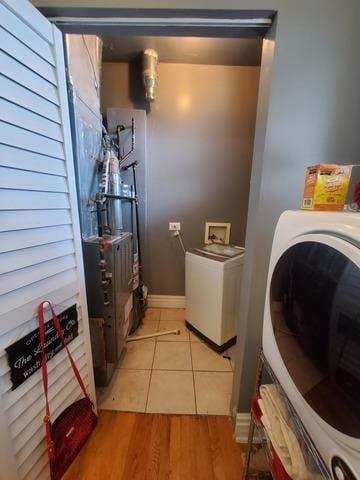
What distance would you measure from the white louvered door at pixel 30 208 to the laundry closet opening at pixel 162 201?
13.2 inches

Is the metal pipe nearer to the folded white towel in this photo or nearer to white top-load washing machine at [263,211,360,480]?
the folded white towel

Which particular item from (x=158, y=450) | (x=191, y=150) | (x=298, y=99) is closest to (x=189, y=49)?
(x=191, y=150)

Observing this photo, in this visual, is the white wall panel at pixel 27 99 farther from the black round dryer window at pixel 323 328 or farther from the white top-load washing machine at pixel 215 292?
the white top-load washing machine at pixel 215 292

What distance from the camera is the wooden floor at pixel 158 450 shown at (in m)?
0.99

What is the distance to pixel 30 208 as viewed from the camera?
29.0 inches

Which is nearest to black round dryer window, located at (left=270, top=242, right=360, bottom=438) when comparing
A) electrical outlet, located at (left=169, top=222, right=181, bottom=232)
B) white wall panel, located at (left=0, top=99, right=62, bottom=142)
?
white wall panel, located at (left=0, top=99, right=62, bottom=142)

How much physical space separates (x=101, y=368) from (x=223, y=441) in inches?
32.9

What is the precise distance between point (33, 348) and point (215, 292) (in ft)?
4.08

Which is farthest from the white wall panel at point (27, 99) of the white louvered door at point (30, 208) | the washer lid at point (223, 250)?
the washer lid at point (223, 250)

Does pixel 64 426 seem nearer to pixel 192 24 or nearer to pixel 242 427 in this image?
pixel 242 427

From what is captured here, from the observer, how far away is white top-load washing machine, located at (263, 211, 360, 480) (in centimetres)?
39

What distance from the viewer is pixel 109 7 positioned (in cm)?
77

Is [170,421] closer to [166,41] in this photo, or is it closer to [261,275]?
[261,275]

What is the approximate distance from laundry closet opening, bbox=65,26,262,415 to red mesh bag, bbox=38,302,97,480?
0.30 m
